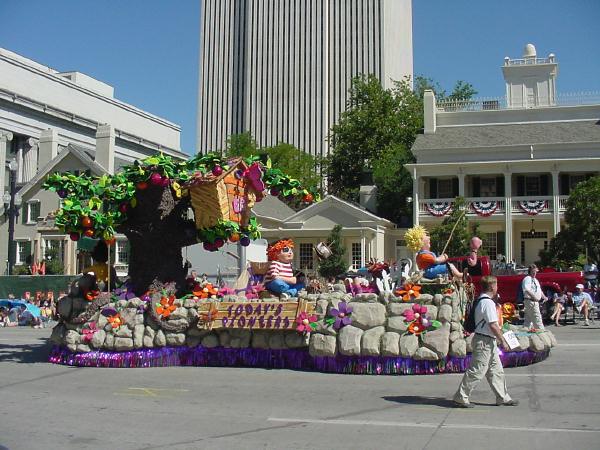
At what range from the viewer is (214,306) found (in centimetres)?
1238

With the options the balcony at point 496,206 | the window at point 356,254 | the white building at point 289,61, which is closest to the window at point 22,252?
the window at point 356,254

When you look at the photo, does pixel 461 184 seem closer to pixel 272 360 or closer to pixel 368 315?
pixel 272 360

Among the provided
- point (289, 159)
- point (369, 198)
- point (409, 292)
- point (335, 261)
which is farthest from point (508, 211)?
point (409, 292)

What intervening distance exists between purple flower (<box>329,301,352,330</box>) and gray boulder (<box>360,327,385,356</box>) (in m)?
0.41

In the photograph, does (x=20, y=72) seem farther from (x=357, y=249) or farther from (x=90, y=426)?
(x=90, y=426)

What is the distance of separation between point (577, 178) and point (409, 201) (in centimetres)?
930

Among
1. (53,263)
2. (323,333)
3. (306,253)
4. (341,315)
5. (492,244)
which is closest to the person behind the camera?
(341,315)

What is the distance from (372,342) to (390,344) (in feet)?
0.99

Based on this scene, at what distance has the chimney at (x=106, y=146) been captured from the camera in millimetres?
43938

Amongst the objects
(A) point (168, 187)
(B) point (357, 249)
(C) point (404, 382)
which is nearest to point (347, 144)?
(B) point (357, 249)

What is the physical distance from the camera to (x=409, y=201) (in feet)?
132

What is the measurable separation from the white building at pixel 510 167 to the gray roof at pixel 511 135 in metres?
0.05

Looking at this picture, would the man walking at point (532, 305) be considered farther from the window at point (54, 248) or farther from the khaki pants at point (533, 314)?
the window at point (54, 248)

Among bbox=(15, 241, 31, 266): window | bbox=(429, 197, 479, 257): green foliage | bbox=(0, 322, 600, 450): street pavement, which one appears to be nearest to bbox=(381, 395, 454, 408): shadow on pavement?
bbox=(0, 322, 600, 450): street pavement
